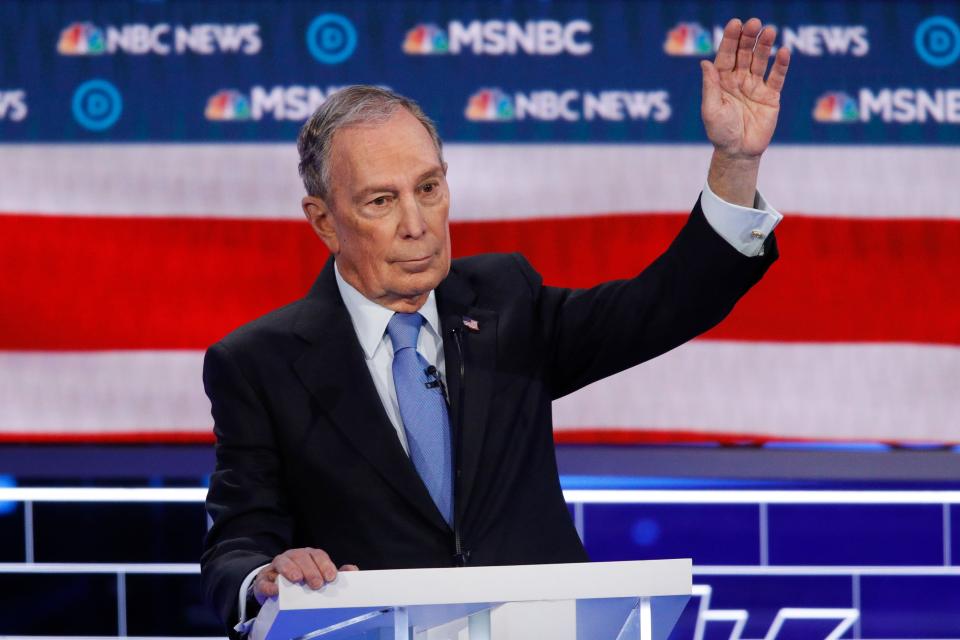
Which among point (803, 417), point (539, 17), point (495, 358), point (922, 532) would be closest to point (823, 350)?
point (803, 417)

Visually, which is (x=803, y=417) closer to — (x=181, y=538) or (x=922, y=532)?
(x=922, y=532)

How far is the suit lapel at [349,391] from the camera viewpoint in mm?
1653

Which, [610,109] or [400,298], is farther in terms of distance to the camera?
[610,109]

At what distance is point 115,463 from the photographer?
292 cm

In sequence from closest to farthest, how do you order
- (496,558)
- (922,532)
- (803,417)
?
(496,558), (803,417), (922,532)

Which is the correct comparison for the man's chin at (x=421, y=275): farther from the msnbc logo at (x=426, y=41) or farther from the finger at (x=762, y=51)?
the msnbc logo at (x=426, y=41)

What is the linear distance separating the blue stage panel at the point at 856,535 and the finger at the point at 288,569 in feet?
6.78

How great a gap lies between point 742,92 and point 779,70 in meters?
0.05

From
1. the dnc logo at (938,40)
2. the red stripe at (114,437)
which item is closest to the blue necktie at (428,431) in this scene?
the red stripe at (114,437)

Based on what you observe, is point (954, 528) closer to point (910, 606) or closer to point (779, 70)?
point (910, 606)

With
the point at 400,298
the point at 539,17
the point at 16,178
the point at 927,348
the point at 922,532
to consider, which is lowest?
the point at 922,532

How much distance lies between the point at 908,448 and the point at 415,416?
5.16 feet

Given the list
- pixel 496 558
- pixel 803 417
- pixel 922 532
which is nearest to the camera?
pixel 496 558

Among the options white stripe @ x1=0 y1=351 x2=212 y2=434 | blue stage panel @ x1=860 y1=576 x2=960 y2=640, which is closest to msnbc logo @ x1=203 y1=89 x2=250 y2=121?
white stripe @ x1=0 y1=351 x2=212 y2=434
